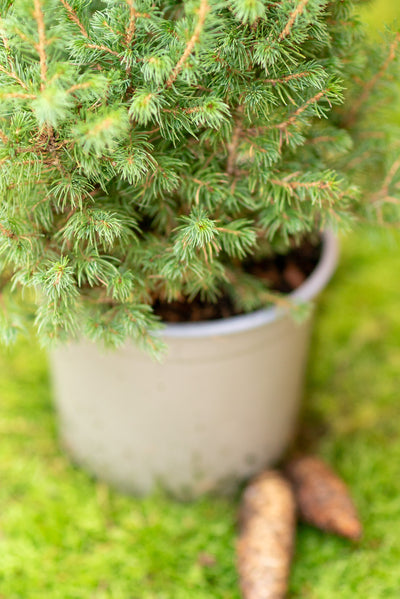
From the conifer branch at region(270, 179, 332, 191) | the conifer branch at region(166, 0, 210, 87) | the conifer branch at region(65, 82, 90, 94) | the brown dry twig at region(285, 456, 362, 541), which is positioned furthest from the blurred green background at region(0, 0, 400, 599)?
the conifer branch at region(65, 82, 90, 94)

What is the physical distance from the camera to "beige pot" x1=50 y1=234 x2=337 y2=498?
1069 mm

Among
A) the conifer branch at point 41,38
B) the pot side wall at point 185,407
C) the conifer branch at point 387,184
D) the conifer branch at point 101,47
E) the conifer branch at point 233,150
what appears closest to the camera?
the conifer branch at point 41,38

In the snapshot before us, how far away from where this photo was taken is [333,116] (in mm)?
1001

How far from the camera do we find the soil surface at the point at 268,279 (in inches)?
44.6

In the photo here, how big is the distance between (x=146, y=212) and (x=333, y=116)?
0.40 meters

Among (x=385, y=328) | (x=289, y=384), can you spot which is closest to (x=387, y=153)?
(x=289, y=384)

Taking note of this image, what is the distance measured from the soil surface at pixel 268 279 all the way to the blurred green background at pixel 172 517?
A: 0.14 metres

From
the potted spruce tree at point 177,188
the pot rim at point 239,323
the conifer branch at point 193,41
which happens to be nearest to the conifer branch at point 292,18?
the potted spruce tree at point 177,188

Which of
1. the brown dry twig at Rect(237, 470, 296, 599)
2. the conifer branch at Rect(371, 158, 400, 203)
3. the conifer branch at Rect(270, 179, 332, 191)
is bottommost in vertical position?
the brown dry twig at Rect(237, 470, 296, 599)

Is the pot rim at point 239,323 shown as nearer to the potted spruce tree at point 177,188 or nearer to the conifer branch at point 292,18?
the potted spruce tree at point 177,188

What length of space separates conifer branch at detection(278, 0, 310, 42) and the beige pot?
19.9 inches

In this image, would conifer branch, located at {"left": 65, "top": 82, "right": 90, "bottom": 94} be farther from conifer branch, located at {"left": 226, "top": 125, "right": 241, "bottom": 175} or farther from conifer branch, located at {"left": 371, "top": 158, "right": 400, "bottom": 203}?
conifer branch, located at {"left": 371, "top": 158, "right": 400, "bottom": 203}

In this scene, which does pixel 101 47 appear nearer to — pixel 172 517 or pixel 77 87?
pixel 77 87

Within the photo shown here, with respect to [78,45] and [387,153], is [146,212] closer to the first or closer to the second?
[78,45]
